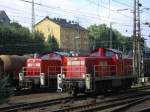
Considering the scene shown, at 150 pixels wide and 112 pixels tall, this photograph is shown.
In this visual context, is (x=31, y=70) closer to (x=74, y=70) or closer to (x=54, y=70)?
(x=54, y=70)

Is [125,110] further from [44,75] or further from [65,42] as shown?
[65,42]

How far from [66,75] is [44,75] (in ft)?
8.24

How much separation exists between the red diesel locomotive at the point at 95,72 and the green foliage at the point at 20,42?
36.7 m

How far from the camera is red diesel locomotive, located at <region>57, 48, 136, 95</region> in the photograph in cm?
2404

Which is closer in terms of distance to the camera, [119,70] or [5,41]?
[119,70]

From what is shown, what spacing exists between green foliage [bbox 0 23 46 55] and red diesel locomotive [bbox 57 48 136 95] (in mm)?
36680

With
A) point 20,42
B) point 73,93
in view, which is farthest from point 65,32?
point 73,93

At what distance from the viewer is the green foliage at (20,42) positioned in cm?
6694

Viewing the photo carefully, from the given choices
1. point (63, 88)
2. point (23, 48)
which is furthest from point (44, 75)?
point (23, 48)

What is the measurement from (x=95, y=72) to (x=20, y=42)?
178 ft

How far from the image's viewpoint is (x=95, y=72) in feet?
82.2

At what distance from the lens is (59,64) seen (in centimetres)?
2891

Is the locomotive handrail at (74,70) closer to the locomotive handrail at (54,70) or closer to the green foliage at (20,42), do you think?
the locomotive handrail at (54,70)

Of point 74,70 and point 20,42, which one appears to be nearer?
point 74,70
